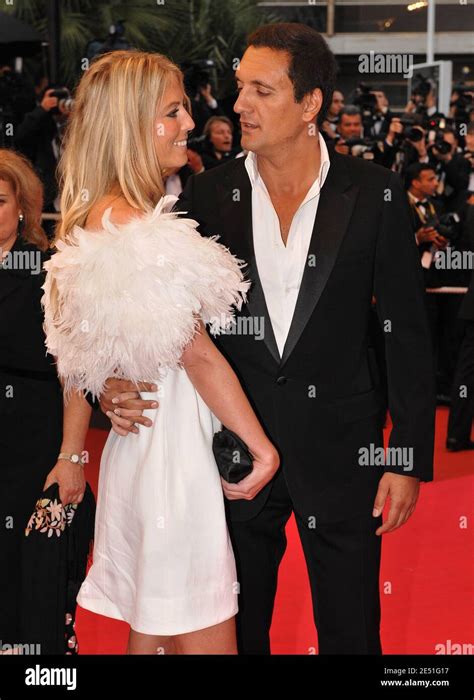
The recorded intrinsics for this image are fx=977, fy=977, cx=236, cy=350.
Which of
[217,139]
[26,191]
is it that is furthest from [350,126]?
[26,191]

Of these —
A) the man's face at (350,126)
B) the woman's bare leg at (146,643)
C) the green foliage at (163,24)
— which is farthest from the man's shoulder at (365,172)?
→ the green foliage at (163,24)

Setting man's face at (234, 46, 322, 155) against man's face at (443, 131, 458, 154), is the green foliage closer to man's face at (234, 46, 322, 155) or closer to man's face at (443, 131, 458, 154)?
man's face at (443, 131, 458, 154)

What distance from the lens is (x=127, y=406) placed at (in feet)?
5.93

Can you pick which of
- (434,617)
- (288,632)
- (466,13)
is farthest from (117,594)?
(466,13)

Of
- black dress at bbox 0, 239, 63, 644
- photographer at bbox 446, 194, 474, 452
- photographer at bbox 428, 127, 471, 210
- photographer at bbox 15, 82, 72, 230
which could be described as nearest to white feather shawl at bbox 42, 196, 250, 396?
black dress at bbox 0, 239, 63, 644

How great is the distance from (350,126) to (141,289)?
588 centimetres

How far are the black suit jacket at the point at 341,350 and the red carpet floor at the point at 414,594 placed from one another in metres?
1.10

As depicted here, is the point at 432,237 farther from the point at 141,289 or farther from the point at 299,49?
the point at 141,289

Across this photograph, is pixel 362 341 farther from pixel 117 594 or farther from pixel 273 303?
pixel 117 594

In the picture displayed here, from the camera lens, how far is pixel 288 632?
313 centimetres

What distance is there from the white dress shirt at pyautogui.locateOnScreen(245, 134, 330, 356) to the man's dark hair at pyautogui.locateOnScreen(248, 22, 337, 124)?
208mm

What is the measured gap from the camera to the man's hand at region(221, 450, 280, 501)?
71.0 inches

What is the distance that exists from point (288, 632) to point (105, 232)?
1.83 metres

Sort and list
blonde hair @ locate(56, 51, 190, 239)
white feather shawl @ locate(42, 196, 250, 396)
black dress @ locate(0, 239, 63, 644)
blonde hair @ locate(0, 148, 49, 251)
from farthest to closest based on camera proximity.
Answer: blonde hair @ locate(0, 148, 49, 251)
black dress @ locate(0, 239, 63, 644)
blonde hair @ locate(56, 51, 190, 239)
white feather shawl @ locate(42, 196, 250, 396)
